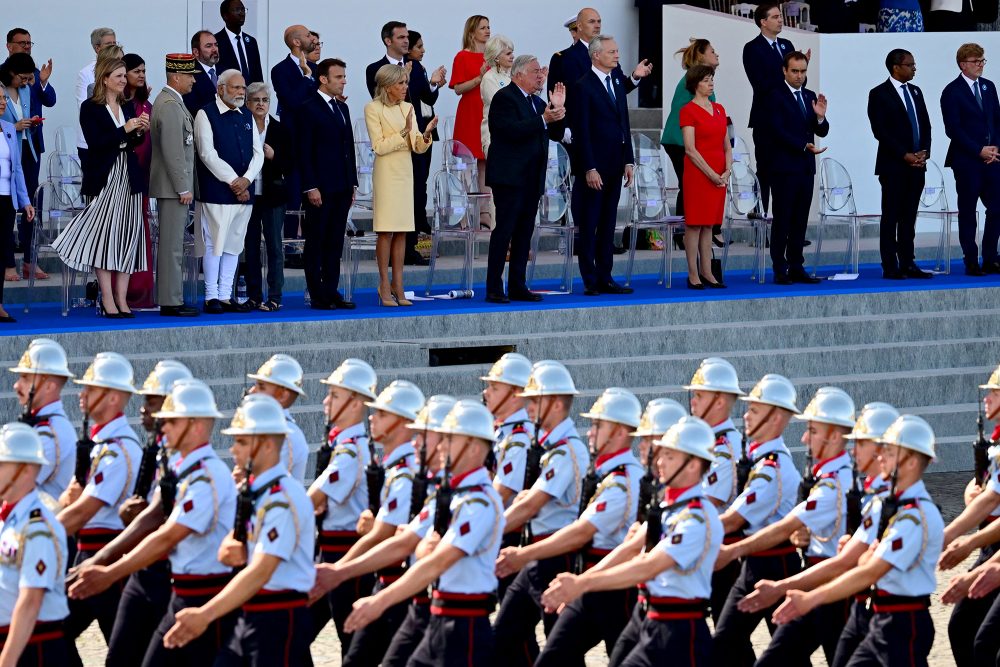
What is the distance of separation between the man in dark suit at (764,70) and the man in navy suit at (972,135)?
136 centimetres

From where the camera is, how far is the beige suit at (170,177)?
1234 centimetres

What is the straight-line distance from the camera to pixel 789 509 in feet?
27.3

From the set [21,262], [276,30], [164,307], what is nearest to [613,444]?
[164,307]

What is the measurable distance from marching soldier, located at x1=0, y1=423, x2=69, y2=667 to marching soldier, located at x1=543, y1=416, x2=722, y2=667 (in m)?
1.73

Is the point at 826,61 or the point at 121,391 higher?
the point at 826,61

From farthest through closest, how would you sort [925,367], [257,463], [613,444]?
[925,367] → [613,444] → [257,463]

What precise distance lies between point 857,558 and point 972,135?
334 inches

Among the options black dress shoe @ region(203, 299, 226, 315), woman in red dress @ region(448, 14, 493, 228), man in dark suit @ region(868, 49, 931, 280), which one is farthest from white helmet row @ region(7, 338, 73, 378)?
man in dark suit @ region(868, 49, 931, 280)

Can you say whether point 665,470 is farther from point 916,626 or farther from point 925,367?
point 925,367

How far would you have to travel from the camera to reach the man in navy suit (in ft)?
49.0

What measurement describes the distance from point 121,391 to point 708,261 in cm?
727

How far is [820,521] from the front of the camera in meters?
7.76

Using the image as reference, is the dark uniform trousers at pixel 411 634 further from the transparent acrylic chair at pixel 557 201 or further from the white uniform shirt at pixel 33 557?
the transparent acrylic chair at pixel 557 201

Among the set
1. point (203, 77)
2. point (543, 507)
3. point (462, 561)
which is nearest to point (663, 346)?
point (203, 77)
